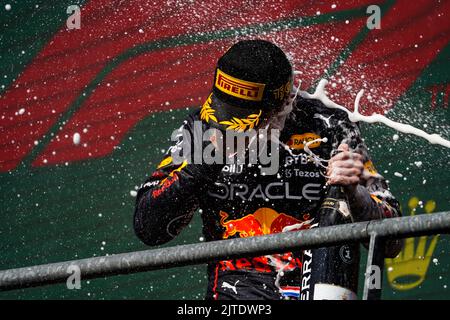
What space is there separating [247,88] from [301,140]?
31 centimetres

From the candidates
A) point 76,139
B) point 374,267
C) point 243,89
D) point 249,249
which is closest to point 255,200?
point 243,89

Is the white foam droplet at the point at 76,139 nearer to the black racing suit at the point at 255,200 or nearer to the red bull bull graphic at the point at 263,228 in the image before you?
the black racing suit at the point at 255,200

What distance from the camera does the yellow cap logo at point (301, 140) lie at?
3188 millimetres

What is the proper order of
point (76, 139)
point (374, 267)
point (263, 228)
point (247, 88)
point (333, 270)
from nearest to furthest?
point (374, 267)
point (333, 270)
point (247, 88)
point (263, 228)
point (76, 139)

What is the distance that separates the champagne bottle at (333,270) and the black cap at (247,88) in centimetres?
38

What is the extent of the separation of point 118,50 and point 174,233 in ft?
6.11

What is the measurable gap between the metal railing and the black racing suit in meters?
0.86

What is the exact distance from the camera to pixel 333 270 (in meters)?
2.58

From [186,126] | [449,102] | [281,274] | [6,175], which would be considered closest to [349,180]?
[281,274]

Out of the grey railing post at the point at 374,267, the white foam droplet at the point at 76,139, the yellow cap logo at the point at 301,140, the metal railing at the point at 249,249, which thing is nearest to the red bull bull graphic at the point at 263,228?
the yellow cap logo at the point at 301,140

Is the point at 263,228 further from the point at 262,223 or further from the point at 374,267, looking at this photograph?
the point at 374,267
